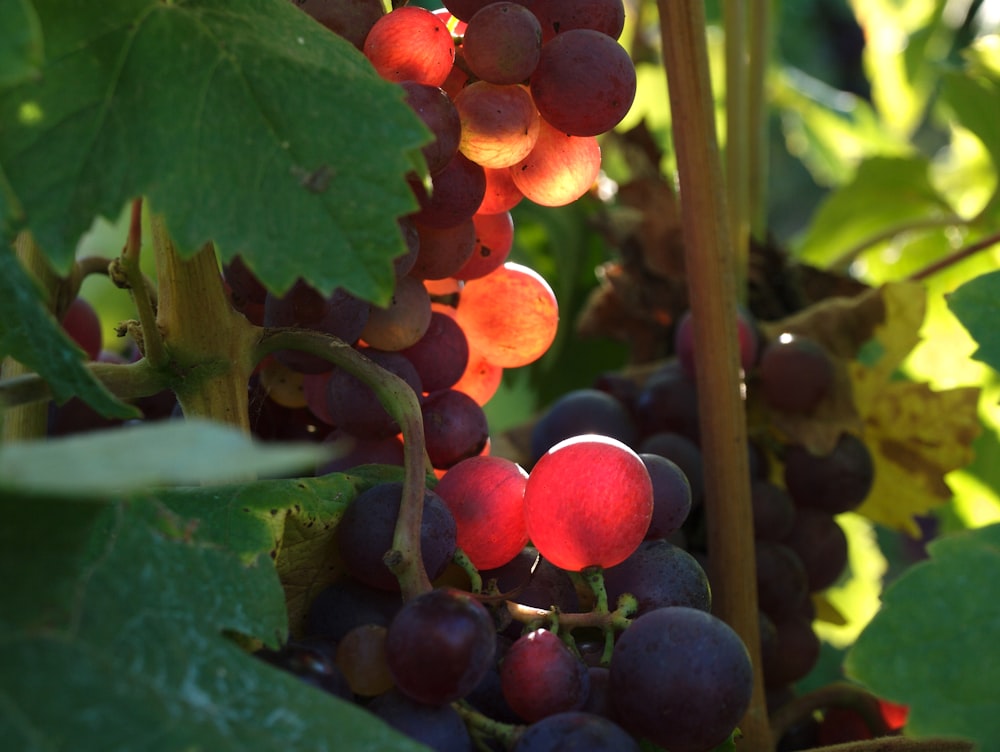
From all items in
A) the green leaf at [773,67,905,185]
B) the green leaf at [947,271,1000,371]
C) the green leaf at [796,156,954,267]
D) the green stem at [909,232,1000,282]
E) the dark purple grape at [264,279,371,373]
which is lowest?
the green leaf at [773,67,905,185]

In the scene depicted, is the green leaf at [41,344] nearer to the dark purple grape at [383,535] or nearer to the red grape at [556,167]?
the dark purple grape at [383,535]

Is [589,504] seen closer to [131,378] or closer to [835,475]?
[131,378]

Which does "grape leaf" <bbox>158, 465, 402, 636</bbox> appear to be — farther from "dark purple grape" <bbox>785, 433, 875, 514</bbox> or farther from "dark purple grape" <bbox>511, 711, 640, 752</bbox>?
"dark purple grape" <bbox>785, 433, 875, 514</bbox>

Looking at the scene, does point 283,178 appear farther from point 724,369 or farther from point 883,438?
point 883,438

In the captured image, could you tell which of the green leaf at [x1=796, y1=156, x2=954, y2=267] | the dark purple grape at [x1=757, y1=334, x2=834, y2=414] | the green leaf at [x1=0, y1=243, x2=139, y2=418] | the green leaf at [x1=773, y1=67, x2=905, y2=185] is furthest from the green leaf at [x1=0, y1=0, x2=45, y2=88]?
the green leaf at [x1=773, y1=67, x2=905, y2=185]

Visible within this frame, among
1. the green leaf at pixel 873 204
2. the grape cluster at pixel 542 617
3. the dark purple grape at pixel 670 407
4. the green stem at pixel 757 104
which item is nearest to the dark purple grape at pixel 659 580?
the grape cluster at pixel 542 617

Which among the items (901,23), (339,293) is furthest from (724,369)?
(901,23)
